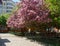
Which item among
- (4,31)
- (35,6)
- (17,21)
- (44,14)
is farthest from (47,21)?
(4,31)

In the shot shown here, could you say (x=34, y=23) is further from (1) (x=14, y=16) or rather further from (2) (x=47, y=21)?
(1) (x=14, y=16)

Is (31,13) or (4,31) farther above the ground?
(31,13)

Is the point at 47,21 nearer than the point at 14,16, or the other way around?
the point at 47,21

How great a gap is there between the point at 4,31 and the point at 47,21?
18.7 meters

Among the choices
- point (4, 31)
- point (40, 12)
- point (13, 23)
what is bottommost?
point (4, 31)

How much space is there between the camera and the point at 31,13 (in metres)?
22.5

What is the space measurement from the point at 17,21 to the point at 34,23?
4.13 meters

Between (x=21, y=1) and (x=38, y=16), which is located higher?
(x=21, y=1)

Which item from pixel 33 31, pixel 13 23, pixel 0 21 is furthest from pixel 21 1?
pixel 0 21

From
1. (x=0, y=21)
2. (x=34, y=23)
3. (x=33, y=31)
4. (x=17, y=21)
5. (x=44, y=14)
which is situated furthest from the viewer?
(x=0, y=21)

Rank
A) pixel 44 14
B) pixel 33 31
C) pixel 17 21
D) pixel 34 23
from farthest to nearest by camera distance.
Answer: pixel 33 31
pixel 17 21
pixel 34 23
pixel 44 14

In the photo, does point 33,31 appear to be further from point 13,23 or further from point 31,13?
point 31,13

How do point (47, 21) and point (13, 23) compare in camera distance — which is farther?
point (13, 23)

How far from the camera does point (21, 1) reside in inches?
957
